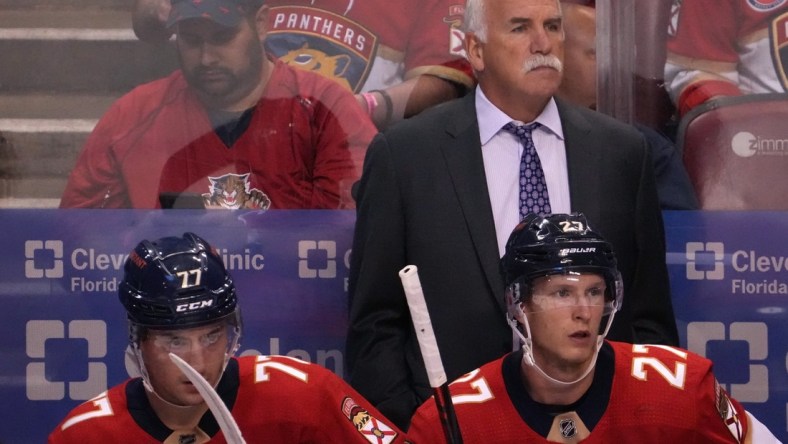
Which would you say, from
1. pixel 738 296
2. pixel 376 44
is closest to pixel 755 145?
pixel 738 296

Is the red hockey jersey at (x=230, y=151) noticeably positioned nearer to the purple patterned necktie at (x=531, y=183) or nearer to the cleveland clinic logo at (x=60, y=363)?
the cleveland clinic logo at (x=60, y=363)

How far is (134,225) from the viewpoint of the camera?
3.80 metres

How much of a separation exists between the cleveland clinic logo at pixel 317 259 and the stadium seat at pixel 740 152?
3.02 feet

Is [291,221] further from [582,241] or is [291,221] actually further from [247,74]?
[582,241]

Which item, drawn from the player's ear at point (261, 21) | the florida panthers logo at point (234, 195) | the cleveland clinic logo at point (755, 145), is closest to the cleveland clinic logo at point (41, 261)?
the florida panthers logo at point (234, 195)

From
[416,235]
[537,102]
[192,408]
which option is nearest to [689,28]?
[537,102]

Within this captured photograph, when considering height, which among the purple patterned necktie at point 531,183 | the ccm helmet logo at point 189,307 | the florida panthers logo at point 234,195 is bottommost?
the ccm helmet logo at point 189,307

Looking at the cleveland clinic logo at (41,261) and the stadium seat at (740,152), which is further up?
the stadium seat at (740,152)

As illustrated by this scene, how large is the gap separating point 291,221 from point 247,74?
1.30 feet

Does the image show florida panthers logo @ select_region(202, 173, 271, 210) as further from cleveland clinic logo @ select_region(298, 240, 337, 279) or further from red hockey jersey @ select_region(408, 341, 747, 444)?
red hockey jersey @ select_region(408, 341, 747, 444)

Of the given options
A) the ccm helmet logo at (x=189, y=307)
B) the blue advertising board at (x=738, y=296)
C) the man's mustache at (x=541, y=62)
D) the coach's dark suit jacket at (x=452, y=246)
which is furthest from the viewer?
the blue advertising board at (x=738, y=296)

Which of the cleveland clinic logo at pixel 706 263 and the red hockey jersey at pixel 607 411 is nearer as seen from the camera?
the red hockey jersey at pixel 607 411

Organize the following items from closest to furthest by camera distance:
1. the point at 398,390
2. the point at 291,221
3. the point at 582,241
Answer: the point at 582,241
the point at 398,390
the point at 291,221

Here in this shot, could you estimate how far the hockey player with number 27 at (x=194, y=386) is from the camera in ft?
9.39
